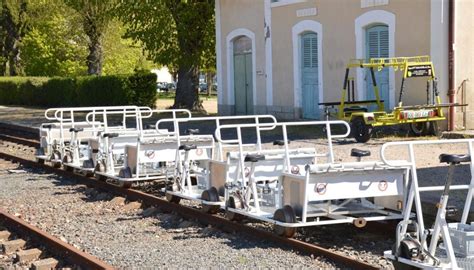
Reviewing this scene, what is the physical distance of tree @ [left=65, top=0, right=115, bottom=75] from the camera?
151 feet

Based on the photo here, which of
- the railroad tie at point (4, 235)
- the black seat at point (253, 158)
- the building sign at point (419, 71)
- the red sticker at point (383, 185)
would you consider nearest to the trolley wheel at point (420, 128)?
the building sign at point (419, 71)

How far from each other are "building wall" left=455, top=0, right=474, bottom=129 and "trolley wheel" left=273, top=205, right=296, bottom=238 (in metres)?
12.3

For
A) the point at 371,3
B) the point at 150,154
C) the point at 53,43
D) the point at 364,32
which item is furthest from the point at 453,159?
the point at 53,43

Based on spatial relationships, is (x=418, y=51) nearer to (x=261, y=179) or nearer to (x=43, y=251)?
(x=261, y=179)

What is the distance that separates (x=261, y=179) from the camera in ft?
33.7

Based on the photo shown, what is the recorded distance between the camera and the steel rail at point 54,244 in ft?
26.3

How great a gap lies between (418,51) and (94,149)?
9.75 meters

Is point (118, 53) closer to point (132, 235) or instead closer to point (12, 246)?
point (132, 235)

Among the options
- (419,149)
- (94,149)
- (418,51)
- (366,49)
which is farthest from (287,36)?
(94,149)

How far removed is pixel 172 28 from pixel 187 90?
117 inches

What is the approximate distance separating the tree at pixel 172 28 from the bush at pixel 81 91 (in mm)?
5035

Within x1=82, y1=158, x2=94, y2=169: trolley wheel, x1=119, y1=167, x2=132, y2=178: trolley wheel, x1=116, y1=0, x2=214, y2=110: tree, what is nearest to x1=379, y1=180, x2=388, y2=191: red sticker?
x1=119, y1=167, x2=132, y2=178: trolley wheel

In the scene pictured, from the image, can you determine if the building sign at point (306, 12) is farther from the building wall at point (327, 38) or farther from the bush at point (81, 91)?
the bush at point (81, 91)

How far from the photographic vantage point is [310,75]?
25016 millimetres
